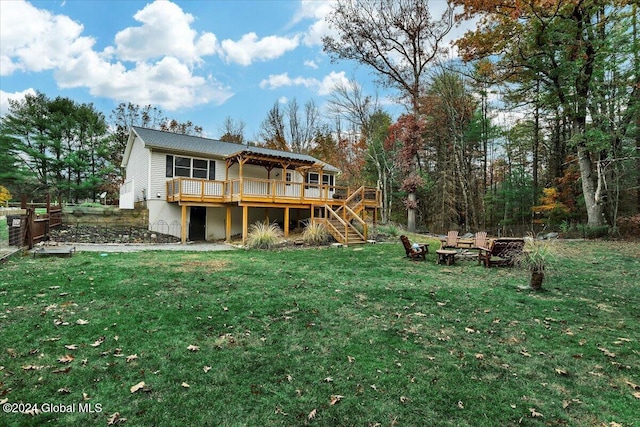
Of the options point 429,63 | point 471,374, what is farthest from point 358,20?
point 471,374

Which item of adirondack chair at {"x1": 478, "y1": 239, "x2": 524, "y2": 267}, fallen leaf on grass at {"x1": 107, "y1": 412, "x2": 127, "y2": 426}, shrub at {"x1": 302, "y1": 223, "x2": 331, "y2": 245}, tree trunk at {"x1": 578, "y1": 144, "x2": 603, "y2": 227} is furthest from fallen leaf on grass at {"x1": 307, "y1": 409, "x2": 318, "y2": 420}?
tree trunk at {"x1": 578, "y1": 144, "x2": 603, "y2": 227}

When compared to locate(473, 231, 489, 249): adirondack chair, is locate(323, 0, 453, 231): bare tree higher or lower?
higher

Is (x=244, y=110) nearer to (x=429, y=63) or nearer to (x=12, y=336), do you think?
(x=429, y=63)

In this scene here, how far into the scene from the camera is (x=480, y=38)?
49.8 ft

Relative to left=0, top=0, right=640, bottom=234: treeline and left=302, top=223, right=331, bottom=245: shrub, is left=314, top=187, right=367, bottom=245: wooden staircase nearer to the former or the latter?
left=302, top=223, right=331, bottom=245: shrub

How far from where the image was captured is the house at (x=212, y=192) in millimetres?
14453

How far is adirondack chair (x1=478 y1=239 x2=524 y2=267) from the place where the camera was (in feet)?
26.8

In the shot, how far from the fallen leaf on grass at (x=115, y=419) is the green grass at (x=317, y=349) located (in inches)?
1.4

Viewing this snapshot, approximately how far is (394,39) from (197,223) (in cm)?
1646

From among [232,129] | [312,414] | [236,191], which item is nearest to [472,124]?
[236,191]

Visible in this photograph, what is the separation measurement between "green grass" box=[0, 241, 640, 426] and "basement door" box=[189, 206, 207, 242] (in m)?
9.57

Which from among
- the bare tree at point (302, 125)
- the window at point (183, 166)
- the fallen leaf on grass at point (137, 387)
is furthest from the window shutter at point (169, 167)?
the bare tree at point (302, 125)

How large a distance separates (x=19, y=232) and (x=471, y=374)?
1168 centimetres

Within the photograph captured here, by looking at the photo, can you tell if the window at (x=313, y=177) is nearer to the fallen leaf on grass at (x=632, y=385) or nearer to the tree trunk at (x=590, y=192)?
the tree trunk at (x=590, y=192)
